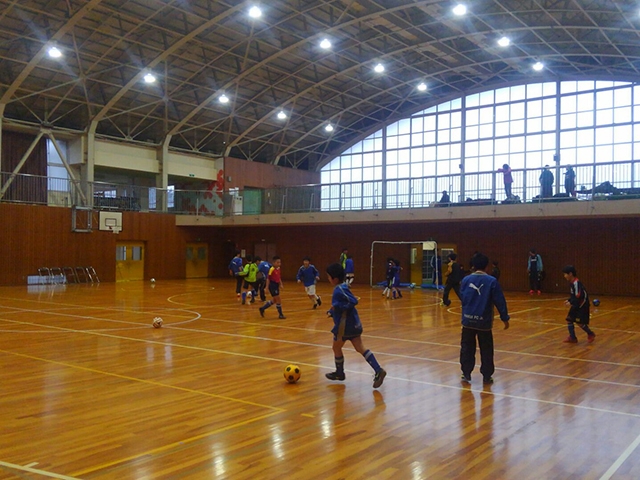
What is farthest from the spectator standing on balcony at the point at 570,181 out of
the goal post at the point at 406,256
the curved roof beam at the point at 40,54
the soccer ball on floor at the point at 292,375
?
the curved roof beam at the point at 40,54

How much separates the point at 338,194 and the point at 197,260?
11.6 m

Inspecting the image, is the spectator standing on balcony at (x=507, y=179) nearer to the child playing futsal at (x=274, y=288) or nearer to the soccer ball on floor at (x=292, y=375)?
the child playing futsal at (x=274, y=288)

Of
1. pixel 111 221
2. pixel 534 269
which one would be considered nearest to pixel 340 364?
pixel 534 269

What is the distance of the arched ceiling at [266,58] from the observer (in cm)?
2633

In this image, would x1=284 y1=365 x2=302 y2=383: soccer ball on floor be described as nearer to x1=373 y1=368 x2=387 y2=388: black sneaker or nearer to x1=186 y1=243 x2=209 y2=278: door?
x1=373 y1=368 x2=387 y2=388: black sneaker

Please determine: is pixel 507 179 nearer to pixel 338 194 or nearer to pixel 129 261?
pixel 338 194

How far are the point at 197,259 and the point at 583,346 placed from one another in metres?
29.0

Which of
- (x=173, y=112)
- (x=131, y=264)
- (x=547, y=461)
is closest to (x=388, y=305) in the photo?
(x=547, y=461)

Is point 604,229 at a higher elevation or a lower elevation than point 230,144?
lower

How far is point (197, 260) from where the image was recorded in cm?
3741

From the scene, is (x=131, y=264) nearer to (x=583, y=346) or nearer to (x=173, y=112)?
(x=173, y=112)

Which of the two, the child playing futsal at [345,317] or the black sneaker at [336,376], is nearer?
the child playing futsal at [345,317]

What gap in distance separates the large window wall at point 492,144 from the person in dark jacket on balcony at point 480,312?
57.4 feet

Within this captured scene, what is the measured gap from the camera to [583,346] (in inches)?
455
